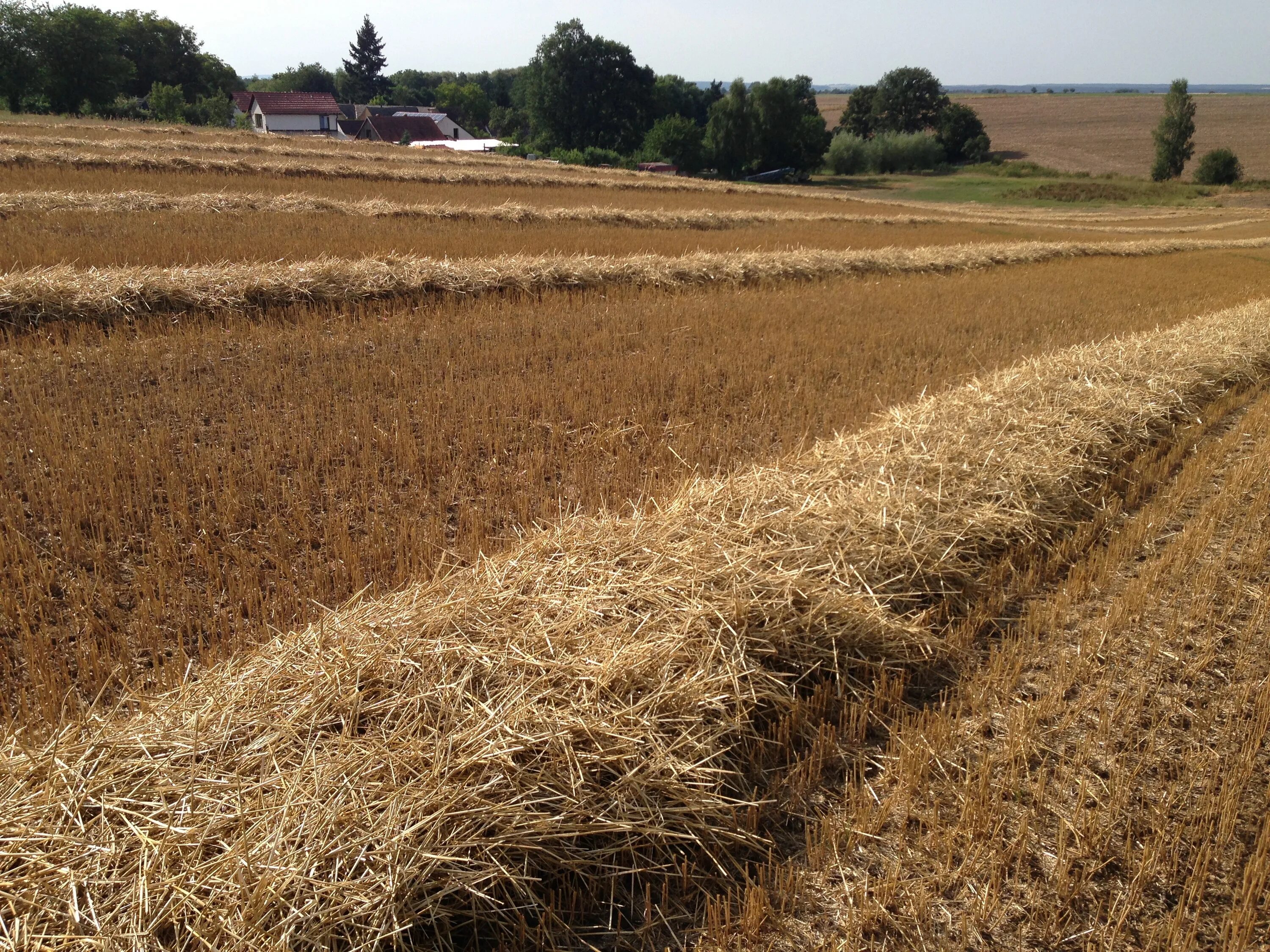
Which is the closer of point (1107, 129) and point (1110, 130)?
point (1110, 130)

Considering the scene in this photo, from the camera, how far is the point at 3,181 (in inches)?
534

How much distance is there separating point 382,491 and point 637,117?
238ft

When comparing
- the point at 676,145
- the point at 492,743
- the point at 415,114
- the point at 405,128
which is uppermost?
the point at 415,114

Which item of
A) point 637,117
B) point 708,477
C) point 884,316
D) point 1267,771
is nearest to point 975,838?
point 1267,771

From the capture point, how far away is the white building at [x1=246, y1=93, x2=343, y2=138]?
64.7m

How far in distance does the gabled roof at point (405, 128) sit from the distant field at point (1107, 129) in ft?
155

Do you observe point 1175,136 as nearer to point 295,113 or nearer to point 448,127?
point 448,127

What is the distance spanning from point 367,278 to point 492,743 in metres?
7.60

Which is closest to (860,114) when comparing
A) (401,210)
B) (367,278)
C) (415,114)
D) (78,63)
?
(415,114)

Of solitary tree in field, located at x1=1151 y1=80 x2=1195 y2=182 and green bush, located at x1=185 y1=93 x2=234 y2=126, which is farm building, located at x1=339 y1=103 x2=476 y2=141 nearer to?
green bush, located at x1=185 y1=93 x2=234 y2=126

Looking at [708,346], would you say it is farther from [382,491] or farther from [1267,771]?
[1267,771]

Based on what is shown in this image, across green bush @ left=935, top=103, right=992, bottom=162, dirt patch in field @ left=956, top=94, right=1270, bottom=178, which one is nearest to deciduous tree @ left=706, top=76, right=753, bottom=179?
green bush @ left=935, top=103, right=992, bottom=162

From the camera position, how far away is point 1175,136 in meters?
58.1

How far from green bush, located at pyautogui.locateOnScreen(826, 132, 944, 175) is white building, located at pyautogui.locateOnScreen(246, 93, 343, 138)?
39.1m
